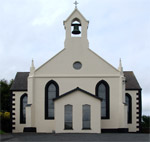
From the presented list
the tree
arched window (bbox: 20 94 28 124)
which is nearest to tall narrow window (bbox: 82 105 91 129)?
arched window (bbox: 20 94 28 124)

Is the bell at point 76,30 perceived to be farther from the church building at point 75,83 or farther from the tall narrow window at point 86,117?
the tall narrow window at point 86,117

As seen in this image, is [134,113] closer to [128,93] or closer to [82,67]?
[128,93]

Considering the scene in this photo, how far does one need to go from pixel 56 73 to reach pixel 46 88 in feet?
6.06

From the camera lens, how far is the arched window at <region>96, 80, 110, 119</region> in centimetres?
3666

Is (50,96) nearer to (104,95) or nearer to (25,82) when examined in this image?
(104,95)

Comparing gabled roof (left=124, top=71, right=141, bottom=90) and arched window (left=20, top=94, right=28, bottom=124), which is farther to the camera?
gabled roof (left=124, top=71, right=141, bottom=90)

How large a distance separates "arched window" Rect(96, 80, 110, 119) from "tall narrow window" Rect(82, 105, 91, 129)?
2.71 meters

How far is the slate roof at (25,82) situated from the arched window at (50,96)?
14.0ft

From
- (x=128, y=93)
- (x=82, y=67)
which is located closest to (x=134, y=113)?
(x=128, y=93)

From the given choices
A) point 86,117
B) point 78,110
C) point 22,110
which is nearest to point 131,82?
point 86,117

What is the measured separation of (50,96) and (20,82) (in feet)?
21.6

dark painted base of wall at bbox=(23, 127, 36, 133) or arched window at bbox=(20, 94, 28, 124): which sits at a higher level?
arched window at bbox=(20, 94, 28, 124)

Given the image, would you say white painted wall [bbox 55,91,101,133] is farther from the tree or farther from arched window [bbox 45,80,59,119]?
the tree

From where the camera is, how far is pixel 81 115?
34219 mm
